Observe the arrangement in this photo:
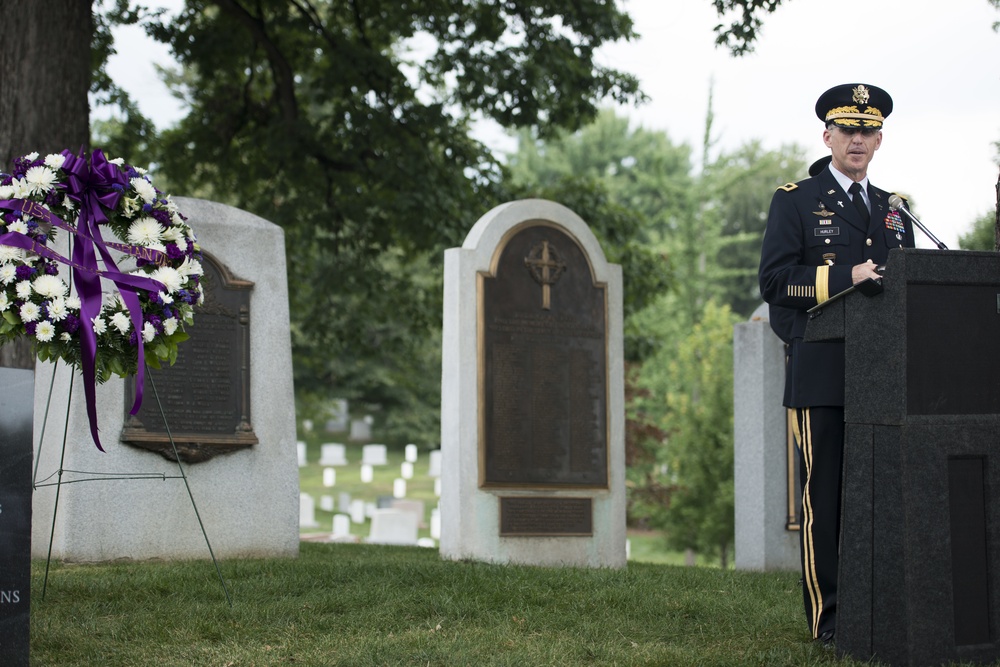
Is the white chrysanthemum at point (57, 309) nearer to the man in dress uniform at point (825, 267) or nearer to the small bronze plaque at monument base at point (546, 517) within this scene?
the man in dress uniform at point (825, 267)

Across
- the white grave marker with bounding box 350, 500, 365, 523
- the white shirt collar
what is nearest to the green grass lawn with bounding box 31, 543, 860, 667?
the white shirt collar

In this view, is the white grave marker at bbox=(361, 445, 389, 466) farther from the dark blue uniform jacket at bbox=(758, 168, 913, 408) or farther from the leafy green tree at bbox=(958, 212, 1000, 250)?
the dark blue uniform jacket at bbox=(758, 168, 913, 408)

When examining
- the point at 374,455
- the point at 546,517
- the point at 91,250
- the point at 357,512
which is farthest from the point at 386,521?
the point at 91,250

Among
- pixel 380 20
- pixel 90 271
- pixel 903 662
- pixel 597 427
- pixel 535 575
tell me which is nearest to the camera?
pixel 903 662

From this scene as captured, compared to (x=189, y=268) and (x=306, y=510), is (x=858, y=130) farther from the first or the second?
(x=306, y=510)

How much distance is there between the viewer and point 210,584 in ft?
22.4

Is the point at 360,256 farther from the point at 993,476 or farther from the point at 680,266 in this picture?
the point at 680,266

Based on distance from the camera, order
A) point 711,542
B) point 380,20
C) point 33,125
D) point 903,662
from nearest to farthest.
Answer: point 903,662 < point 33,125 < point 380,20 < point 711,542

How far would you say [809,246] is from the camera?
532 cm

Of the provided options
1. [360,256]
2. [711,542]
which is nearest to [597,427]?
[360,256]

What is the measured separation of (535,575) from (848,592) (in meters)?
2.81

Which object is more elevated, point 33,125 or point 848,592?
point 33,125

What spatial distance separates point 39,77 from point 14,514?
7748 mm

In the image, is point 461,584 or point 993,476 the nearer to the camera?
point 993,476
